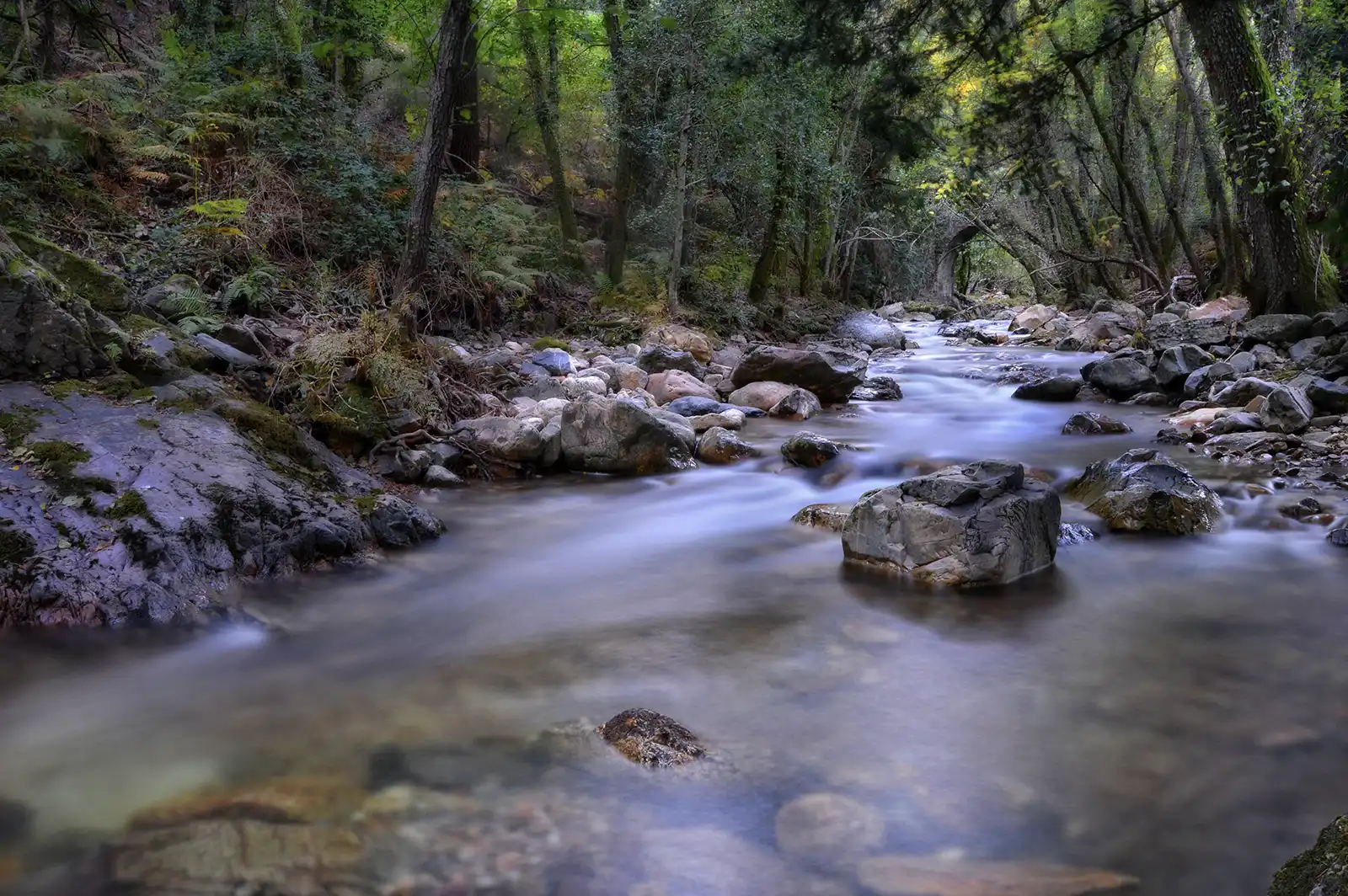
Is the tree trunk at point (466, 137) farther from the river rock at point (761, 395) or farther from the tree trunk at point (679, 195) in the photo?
the river rock at point (761, 395)

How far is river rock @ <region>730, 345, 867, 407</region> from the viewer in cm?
1197

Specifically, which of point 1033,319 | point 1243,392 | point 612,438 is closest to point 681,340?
point 612,438

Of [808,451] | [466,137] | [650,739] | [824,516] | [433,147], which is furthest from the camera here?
[466,137]

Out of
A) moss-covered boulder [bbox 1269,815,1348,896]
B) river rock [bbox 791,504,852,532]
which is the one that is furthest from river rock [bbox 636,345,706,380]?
moss-covered boulder [bbox 1269,815,1348,896]

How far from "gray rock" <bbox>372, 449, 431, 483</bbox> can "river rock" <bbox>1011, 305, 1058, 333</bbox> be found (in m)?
20.9

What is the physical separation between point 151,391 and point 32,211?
12.3 feet

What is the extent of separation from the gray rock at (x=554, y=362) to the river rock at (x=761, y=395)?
90.9 inches

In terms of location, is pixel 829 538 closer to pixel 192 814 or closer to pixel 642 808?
pixel 642 808

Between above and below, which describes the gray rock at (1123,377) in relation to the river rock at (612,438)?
above

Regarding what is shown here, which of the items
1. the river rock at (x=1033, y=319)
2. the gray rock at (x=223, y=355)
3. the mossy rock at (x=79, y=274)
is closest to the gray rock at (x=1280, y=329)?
the gray rock at (x=223, y=355)

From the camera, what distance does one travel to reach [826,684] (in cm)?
396

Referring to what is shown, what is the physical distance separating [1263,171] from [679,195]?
837cm

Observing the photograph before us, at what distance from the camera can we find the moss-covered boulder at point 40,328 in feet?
16.2

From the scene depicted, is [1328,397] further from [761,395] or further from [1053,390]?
[761,395]
